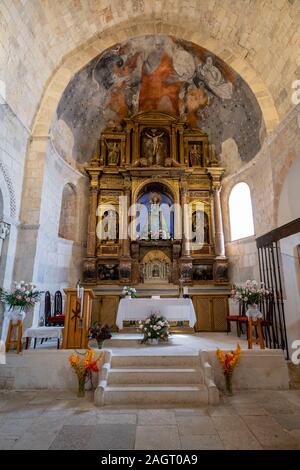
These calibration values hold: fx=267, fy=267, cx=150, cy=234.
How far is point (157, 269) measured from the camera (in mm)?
10555

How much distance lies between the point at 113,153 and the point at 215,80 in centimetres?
501

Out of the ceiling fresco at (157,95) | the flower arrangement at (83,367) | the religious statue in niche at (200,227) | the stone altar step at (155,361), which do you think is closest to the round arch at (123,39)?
the ceiling fresco at (157,95)

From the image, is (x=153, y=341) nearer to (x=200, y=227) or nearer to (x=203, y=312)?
(x=203, y=312)

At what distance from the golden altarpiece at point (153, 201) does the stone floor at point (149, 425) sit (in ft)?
18.8

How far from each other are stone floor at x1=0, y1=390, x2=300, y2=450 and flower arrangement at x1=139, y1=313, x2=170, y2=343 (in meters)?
2.24

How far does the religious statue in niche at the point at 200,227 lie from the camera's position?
434 inches

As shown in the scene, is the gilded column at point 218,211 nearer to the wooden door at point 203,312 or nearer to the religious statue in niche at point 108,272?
the wooden door at point 203,312

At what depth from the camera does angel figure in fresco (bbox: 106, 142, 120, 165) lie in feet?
38.5

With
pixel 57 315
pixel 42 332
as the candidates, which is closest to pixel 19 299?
pixel 42 332

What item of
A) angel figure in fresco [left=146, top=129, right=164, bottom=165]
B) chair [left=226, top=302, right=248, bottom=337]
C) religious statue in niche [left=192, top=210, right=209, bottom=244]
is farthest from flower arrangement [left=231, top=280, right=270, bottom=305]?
angel figure in fresco [left=146, top=129, right=164, bottom=165]

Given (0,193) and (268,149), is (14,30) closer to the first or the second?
(0,193)

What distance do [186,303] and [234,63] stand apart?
831 cm

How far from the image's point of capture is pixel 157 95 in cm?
1181

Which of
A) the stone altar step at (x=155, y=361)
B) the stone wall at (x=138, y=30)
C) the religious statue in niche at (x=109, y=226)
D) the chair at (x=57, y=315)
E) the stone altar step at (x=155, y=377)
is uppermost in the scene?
the stone wall at (x=138, y=30)
